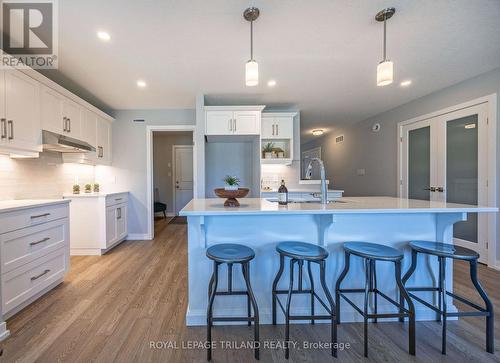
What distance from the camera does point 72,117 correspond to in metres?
2.92

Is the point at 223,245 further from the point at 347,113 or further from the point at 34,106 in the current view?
the point at 347,113

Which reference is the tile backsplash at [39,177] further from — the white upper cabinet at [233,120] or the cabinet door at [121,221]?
the white upper cabinet at [233,120]

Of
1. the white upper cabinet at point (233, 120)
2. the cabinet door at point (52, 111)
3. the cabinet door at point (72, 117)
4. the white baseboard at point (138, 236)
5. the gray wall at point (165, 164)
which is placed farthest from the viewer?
the gray wall at point (165, 164)

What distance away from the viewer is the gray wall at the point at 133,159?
398cm

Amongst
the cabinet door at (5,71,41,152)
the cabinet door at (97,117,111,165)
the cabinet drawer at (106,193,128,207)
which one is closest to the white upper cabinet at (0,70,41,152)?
the cabinet door at (5,71,41,152)

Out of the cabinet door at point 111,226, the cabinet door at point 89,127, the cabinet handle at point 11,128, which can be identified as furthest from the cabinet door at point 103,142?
the cabinet handle at point 11,128

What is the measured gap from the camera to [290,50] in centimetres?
228

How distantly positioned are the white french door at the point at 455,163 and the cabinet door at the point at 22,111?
5.28 metres

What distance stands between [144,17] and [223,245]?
6.41 ft

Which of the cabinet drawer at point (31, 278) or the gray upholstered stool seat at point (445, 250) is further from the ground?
the gray upholstered stool seat at point (445, 250)

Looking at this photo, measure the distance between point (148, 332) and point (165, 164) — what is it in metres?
5.30

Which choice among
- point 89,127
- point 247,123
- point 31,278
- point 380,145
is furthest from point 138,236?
point 380,145

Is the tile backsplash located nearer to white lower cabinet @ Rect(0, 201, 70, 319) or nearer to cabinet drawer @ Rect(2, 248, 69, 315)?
white lower cabinet @ Rect(0, 201, 70, 319)

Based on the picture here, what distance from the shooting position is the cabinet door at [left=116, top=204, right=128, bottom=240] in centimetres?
357
